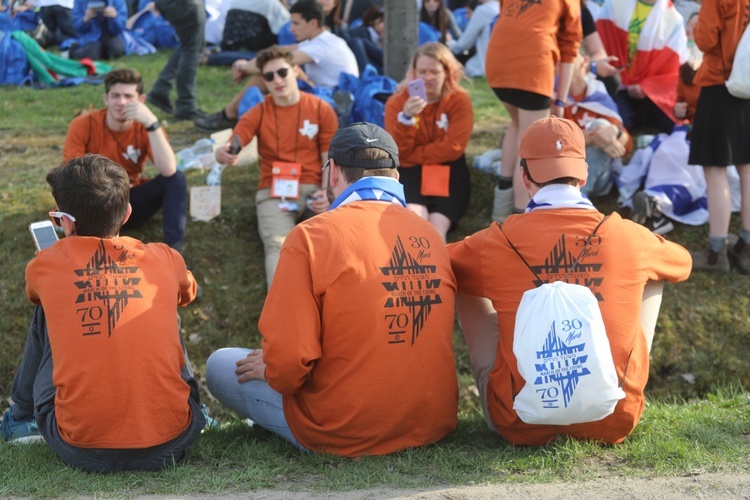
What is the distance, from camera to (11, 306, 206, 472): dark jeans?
3.77m

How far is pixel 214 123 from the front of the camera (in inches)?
346

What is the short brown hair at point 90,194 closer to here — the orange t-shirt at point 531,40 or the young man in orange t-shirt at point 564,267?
the young man in orange t-shirt at point 564,267

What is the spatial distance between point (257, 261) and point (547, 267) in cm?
337

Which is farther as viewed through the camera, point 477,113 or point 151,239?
point 477,113

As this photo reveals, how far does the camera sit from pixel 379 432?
12.6 feet

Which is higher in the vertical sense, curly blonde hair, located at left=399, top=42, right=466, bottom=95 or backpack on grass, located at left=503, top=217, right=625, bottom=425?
curly blonde hair, located at left=399, top=42, right=466, bottom=95

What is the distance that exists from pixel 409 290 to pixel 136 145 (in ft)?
11.6

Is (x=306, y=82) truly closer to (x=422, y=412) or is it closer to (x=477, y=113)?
(x=477, y=113)

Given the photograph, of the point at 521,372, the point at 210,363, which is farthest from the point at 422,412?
the point at 210,363

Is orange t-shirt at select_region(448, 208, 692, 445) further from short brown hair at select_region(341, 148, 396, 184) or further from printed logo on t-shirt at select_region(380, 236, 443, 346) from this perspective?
short brown hair at select_region(341, 148, 396, 184)

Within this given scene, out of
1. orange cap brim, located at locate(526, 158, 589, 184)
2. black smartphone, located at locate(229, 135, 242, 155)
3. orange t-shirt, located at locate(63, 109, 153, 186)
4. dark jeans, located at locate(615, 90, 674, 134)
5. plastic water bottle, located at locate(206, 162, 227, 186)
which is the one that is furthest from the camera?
dark jeans, located at locate(615, 90, 674, 134)

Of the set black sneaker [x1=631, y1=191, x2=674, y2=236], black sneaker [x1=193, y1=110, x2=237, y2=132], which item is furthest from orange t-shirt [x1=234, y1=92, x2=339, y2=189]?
black sneaker [x1=631, y1=191, x2=674, y2=236]

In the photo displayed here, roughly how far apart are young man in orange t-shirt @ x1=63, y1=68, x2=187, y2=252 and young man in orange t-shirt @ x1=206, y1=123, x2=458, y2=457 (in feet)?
8.78

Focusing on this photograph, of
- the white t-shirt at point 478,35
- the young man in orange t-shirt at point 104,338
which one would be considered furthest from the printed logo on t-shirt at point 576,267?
the white t-shirt at point 478,35
